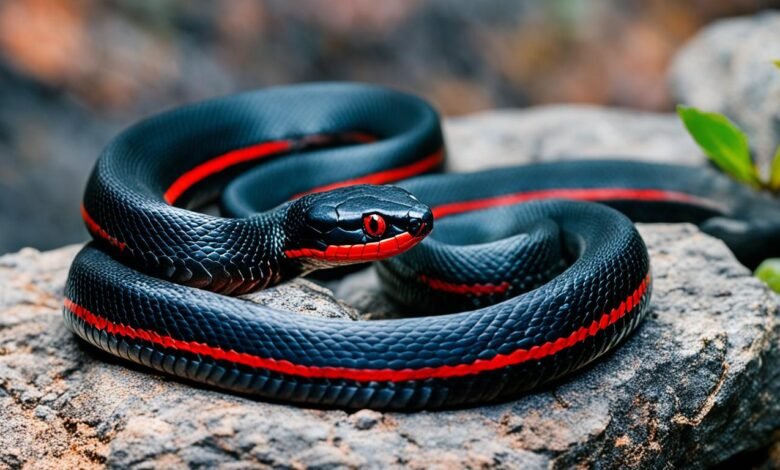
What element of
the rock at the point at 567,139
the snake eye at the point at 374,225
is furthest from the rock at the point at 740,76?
the snake eye at the point at 374,225

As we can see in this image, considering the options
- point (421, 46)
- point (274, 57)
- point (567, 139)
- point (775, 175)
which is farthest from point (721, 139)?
point (274, 57)

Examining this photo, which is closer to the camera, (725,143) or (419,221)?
(419,221)

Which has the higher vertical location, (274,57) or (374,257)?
(374,257)

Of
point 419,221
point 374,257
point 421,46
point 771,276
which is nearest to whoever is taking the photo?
point 419,221

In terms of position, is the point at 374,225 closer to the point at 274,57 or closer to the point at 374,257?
the point at 374,257

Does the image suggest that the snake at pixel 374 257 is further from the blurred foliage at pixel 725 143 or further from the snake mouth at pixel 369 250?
the blurred foliage at pixel 725 143

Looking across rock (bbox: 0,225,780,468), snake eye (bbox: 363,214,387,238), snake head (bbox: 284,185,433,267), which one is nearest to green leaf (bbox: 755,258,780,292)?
rock (bbox: 0,225,780,468)

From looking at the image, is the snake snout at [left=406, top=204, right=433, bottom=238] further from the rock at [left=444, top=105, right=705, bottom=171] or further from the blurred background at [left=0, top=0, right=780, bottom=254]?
the blurred background at [left=0, top=0, right=780, bottom=254]
